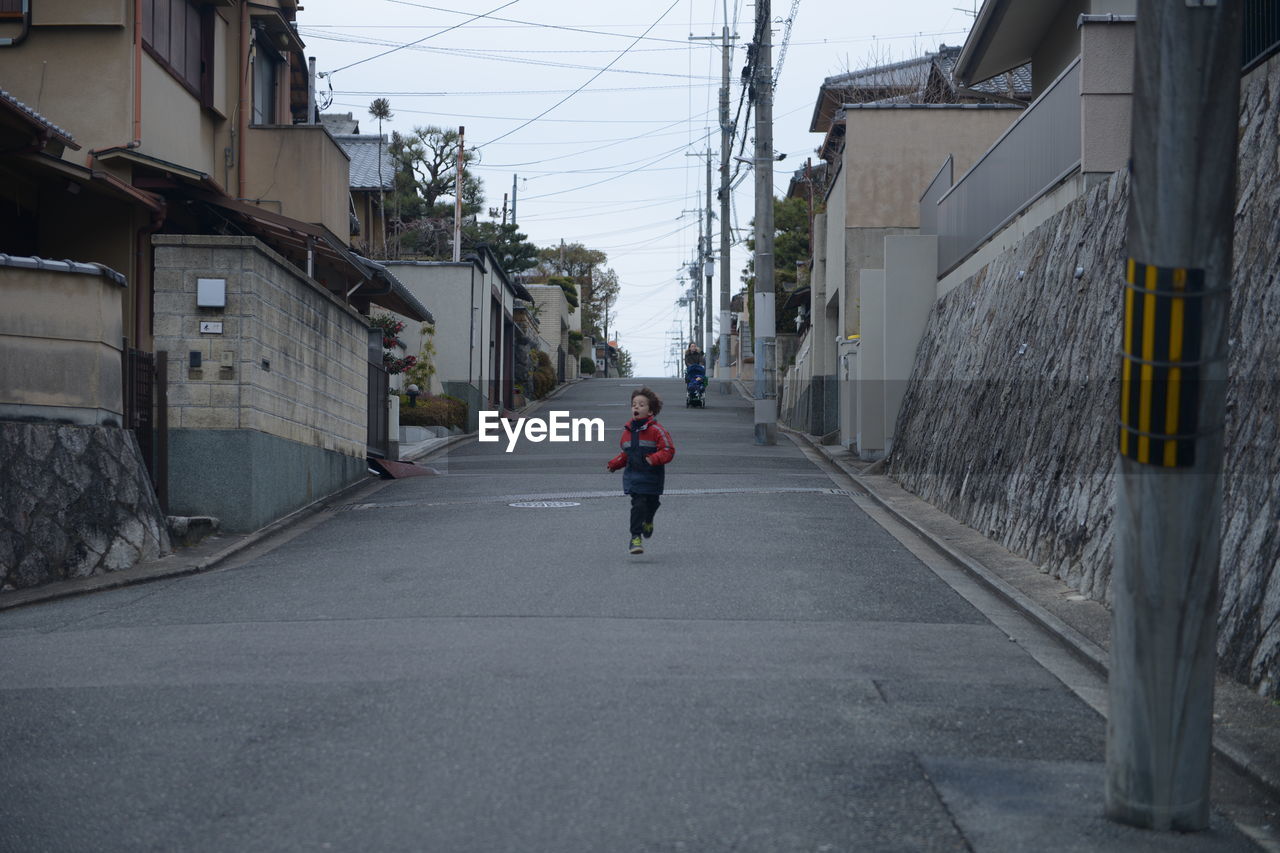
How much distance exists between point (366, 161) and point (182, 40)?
17841mm

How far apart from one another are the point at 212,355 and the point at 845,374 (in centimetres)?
1293

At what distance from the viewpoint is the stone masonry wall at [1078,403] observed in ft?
23.3

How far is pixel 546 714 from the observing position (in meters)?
6.00

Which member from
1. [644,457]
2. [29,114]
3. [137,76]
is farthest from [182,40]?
[644,457]

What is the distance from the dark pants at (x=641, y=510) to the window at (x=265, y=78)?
11.2 meters

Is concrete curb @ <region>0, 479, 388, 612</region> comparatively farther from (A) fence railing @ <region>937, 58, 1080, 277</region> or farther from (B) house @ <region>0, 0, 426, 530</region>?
(A) fence railing @ <region>937, 58, 1080, 277</region>

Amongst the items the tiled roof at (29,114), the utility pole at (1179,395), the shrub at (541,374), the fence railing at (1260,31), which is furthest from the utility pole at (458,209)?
the utility pole at (1179,395)

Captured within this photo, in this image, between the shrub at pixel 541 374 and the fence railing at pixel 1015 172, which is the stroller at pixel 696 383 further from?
the fence railing at pixel 1015 172

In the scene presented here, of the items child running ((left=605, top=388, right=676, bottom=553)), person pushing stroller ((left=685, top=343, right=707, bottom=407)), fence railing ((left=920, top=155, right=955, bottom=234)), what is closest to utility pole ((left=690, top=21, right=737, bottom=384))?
person pushing stroller ((left=685, top=343, right=707, bottom=407))

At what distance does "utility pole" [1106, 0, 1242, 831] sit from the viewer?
4566 mm

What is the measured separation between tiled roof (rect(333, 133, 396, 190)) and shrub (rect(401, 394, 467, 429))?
622cm

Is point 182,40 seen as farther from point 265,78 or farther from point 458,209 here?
point 458,209

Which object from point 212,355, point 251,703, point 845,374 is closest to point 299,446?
point 212,355

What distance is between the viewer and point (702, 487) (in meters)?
A: 17.6
